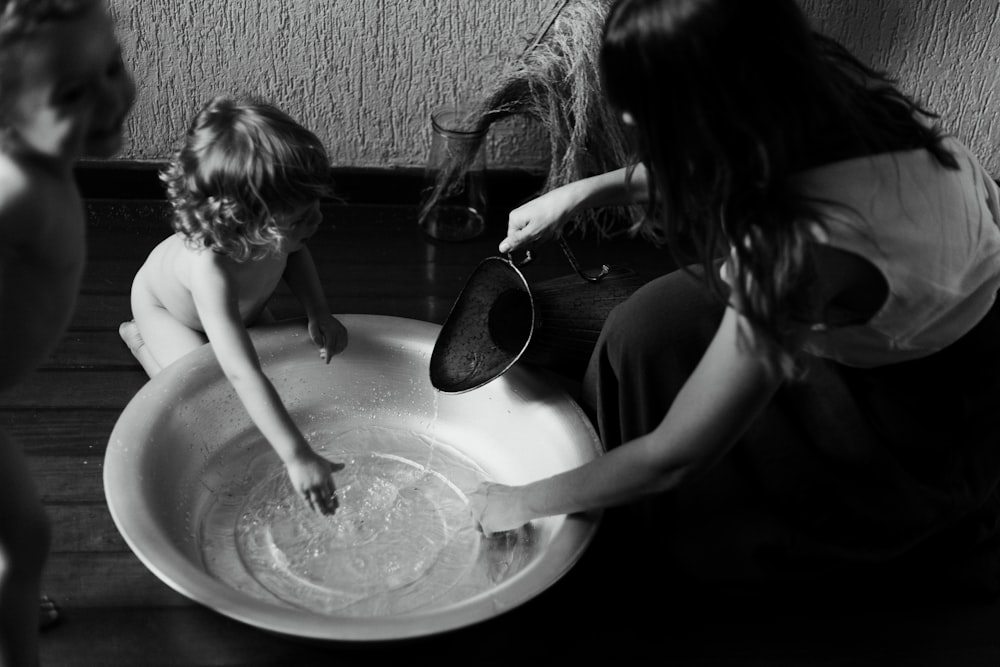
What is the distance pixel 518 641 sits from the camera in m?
1.08

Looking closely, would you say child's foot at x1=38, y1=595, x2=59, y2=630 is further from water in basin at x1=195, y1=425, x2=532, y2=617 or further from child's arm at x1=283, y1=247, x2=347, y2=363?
child's arm at x1=283, y1=247, x2=347, y2=363

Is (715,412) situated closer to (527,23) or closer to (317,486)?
(317,486)

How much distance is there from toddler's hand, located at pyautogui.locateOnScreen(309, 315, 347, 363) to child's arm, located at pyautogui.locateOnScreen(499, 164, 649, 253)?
251 mm

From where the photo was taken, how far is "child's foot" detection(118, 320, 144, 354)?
4.51 feet

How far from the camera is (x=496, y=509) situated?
1.08 metres

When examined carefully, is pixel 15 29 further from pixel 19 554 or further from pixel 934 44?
pixel 934 44

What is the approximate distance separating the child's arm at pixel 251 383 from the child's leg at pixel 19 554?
0.83ft

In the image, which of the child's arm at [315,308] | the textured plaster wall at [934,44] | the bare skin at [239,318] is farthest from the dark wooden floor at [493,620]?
the textured plaster wall at [934,44]

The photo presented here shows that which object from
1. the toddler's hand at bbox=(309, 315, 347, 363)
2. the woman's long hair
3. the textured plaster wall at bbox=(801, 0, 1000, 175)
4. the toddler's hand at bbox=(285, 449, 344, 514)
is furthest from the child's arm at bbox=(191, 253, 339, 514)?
the textured plaster wall at bbox=(801, 0, 1000, 175)

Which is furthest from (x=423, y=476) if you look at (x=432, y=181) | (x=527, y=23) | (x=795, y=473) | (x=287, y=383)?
(x=527, y=23)

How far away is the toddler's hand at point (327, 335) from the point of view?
1262 mm

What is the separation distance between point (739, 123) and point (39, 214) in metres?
0.55

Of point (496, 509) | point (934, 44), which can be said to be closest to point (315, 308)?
point (496, 509)

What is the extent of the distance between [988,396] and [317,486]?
70 centimetres
